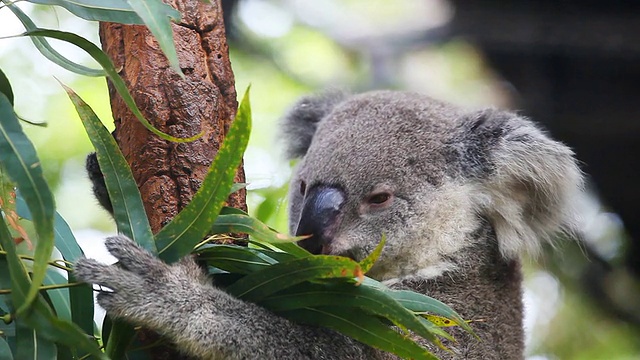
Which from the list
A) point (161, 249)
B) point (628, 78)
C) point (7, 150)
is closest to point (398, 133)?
point (161, 249)

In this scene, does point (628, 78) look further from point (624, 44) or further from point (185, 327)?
point (185, 327)

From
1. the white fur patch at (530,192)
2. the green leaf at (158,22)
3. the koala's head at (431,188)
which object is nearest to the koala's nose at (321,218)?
the koala's head at (431,188)

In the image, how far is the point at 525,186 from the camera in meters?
3.46

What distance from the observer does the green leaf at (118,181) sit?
2.08 m

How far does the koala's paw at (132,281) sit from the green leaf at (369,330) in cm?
40

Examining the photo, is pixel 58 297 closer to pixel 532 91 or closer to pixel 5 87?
pixel 5 87

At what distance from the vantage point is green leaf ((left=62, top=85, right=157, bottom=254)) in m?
2.08

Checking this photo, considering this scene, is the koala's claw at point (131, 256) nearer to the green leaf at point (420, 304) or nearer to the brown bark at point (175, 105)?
the brown bark at point (175, 105)

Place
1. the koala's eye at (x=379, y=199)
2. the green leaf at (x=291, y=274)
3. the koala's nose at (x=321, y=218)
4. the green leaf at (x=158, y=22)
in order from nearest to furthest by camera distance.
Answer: the green leaf at (x=158, y=22)
the green leaf at (x=291, y=274)
the koala's nose at (x=321, y=218)
the koala's eye at (x=379, y=199)

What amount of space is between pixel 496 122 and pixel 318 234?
100 centimetres

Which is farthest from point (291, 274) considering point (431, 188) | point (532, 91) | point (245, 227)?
point (532, 91)

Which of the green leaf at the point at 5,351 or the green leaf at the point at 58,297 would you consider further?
the green leaf at the point at 58,297

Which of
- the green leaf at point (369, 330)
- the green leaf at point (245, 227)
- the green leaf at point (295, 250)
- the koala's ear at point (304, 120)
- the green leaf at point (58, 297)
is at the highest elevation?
the koala's ear at point (304, 120)

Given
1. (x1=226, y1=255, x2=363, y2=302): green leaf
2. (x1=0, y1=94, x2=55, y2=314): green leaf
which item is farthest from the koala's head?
(x1=0, y1=94, x2=55, y2=314): green leaf
